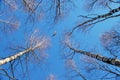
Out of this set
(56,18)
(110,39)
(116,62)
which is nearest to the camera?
(116,62)

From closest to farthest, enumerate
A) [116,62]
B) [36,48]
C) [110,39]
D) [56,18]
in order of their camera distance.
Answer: [116,62] < [56,18] < [110,39] < [36,48]

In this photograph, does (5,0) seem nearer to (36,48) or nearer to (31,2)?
(31,2)

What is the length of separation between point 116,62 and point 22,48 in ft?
17.9

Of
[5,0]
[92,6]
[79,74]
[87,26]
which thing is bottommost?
[79,74]

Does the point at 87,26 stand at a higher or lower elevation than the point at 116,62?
higher

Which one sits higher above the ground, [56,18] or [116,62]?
[56,18]

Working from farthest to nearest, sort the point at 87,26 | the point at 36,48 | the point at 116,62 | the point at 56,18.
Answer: the point at 36,48
the point at 87,26
the point at 56,18
the point at 116,62

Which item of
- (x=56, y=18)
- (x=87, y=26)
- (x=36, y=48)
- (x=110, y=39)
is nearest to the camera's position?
(x=56, y=18)

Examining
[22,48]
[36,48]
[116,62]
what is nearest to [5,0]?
[22,48]

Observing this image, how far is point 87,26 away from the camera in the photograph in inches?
476

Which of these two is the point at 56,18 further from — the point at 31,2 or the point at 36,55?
the point at 36,55

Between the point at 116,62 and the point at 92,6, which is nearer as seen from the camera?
the point at 116,62

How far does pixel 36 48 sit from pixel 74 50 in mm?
2284

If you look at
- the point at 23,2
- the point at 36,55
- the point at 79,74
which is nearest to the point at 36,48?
the point at 36,55
